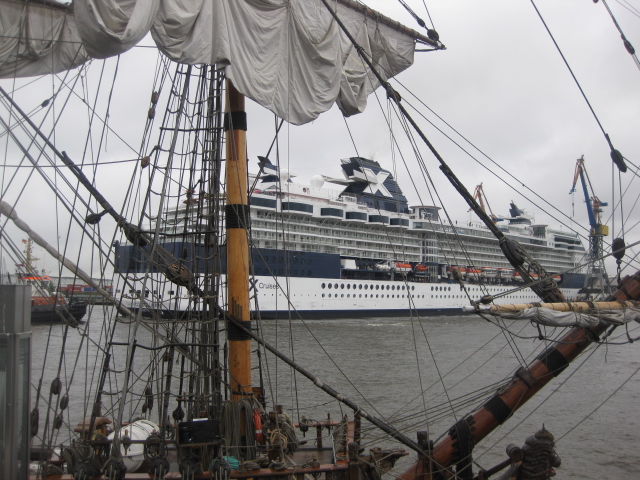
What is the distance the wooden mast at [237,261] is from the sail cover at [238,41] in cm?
83

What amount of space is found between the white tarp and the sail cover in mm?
3736

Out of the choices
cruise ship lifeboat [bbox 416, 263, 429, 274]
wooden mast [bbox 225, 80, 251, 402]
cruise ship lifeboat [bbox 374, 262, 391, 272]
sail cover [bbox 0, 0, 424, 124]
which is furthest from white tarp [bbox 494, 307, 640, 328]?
cruise ship lifeboat [bbox 416, 263, 429, 274]

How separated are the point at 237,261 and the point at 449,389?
908 centimetres

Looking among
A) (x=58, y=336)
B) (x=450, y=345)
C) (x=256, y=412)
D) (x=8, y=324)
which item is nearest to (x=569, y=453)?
(x=256, y=412)

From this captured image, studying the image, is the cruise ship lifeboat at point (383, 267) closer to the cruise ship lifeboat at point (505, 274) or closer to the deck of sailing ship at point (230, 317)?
the cruise ship lifeboat at point (505, 274)

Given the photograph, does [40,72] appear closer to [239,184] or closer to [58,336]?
[239,184]

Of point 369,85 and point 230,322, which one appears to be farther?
point 369,85

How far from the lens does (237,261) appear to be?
6.74 metres

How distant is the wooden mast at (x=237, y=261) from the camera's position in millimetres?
6660

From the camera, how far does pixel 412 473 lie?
6488mm

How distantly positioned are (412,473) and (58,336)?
995 inches

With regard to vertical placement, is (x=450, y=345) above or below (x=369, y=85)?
below

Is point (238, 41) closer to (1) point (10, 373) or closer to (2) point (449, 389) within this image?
(1) point (10, 373)

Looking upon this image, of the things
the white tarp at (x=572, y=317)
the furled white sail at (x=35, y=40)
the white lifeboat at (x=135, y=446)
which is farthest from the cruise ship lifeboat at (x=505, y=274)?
the white lifeboat at (x=135, y=446)
